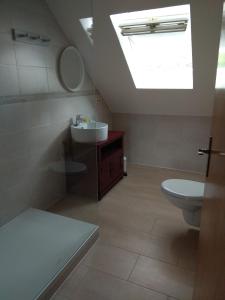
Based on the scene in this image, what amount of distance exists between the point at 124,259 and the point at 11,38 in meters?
2.02

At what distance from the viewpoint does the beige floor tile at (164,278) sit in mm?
1466

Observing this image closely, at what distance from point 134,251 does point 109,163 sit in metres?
1.18

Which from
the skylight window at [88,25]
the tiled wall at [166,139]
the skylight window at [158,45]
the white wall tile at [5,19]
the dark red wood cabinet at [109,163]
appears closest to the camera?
the white wall tile at [5,19]

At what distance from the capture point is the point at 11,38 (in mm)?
1847

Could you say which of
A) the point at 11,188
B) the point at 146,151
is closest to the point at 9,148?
the point at 11,188

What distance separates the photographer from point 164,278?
1.55 m

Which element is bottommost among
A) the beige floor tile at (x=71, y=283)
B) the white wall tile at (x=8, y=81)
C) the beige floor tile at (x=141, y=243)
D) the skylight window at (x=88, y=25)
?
the beige floor tile at (x=71, y=283)

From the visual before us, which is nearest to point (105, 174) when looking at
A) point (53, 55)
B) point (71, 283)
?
point (71, 283)

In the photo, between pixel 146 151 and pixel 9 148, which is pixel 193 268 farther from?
pixel 146 151

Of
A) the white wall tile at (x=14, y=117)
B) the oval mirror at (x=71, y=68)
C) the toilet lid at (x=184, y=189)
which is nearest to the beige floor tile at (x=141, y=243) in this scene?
the toilet lid at (x=184, y=189)

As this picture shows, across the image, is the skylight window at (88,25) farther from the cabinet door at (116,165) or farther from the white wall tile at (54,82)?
the cabinet door at (116,165)

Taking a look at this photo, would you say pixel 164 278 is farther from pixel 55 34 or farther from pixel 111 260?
pixel 55 34

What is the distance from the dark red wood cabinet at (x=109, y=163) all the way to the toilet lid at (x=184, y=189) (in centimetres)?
85

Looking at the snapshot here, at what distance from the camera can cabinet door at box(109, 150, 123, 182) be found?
2826 millimetres
